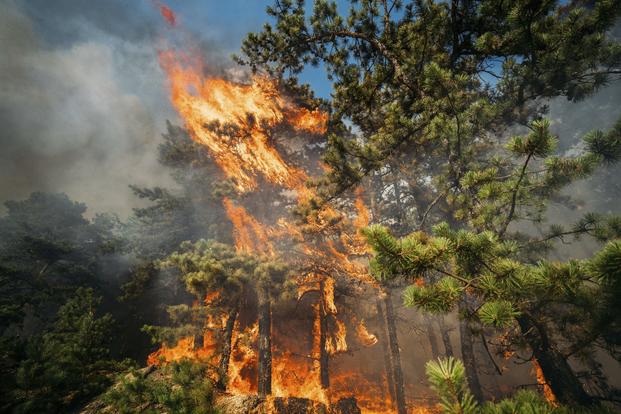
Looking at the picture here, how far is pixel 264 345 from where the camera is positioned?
11.9 metres

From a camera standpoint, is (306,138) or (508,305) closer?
(508,305)

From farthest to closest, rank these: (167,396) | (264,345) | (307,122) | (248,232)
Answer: (248,232) → (307,122) → (264,345) → (167,396)

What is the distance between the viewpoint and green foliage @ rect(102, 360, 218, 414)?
491cm

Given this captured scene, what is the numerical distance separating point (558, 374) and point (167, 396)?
7.69 metres

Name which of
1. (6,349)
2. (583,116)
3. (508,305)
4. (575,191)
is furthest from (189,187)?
(583,116)

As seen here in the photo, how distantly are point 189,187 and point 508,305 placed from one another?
2684 centimetres

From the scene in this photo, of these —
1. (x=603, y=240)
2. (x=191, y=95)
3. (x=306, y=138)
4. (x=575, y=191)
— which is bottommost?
(x=603, y=240)

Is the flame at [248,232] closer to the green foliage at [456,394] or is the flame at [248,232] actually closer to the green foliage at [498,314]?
the green foliage at [498,314]

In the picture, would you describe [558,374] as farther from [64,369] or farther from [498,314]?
[64,369]

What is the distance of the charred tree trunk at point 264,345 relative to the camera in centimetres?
1100

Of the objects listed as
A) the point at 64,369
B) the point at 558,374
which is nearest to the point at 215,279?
the point at 64,369

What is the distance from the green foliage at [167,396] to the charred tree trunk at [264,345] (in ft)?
19.2

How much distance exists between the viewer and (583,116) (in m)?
52.0

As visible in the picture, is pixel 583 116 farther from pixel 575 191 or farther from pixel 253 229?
pixel 253 229
